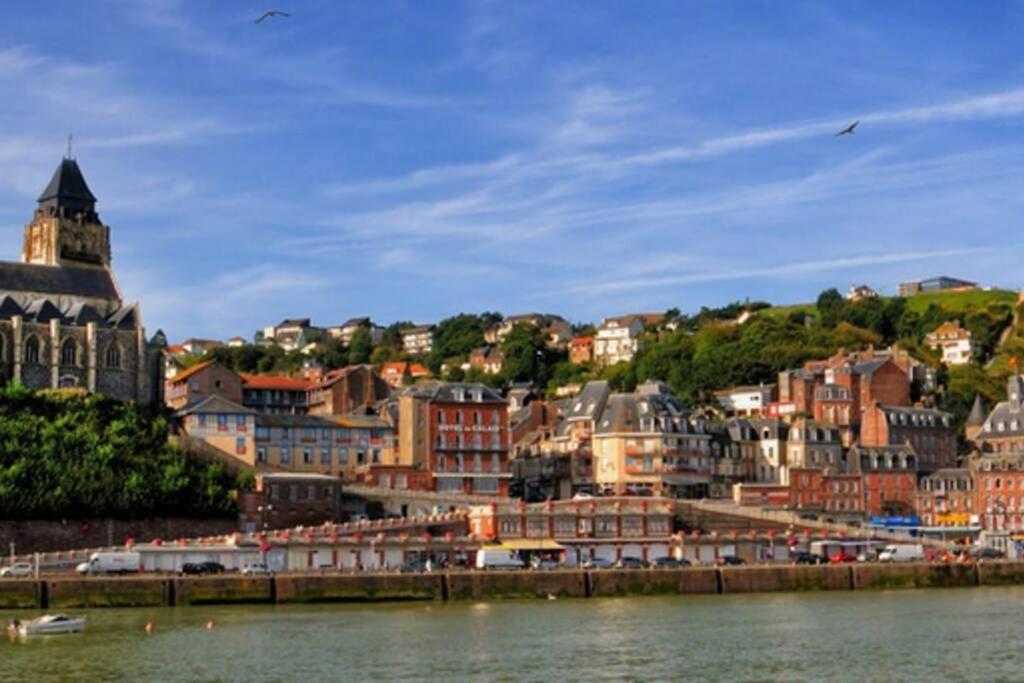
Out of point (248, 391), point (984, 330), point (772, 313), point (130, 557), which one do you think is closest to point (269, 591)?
point (130, 557)

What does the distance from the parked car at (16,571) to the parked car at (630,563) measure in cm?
2705

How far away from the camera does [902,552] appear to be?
89.1 metres

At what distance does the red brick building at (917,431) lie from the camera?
388 feet

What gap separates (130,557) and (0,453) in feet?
57.5

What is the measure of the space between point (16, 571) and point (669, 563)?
101 ft

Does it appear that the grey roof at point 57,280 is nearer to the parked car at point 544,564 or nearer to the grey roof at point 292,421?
the grey roof at point 292,421

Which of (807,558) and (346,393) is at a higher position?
(346,393)

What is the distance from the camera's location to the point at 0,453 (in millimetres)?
87688

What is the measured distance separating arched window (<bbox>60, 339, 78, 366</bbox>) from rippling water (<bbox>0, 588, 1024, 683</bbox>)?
1380 inches

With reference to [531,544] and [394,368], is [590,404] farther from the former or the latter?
[394,368]

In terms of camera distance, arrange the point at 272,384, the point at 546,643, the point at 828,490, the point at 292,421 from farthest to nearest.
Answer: the point at 272,384
the point at 828,490
the point at 292,421
the point at 546,643

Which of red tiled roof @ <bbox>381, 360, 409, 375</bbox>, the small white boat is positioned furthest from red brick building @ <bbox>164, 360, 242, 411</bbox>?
red tiled roof @ <bbox>381, 360, 409, 375</bbox>

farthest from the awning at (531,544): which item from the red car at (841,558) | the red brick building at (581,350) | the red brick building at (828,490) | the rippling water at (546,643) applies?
the red brick building at (581,350)

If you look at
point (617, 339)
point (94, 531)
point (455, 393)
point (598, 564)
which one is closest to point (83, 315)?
point (94, 531)
